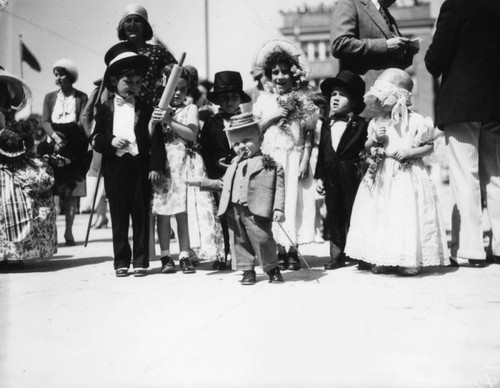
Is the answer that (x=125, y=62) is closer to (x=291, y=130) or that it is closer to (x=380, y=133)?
(x=291, y=130)

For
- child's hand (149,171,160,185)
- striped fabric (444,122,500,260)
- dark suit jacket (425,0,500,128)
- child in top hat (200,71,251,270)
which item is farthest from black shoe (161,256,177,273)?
dark suit jacket (425,0,500,128)

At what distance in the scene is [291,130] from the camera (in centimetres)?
605

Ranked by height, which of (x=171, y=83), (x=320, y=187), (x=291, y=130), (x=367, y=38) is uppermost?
(x=367, y=38)

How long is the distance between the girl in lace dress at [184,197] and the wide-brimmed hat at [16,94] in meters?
1.72

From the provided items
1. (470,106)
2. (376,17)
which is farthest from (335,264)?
(376,17)

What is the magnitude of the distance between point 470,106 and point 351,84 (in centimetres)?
113

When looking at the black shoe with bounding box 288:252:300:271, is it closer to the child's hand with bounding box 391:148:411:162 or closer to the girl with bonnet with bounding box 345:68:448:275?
the girl with bonnet with bounding box 345:68:448:275

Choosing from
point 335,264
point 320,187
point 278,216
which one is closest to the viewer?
point 278,216

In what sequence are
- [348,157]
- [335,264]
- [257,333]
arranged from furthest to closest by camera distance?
[348,157], [335,264], [257,333]

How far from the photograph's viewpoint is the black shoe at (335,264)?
18.9ft

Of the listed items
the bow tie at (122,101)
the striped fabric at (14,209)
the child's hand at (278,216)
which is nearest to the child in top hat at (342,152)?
the child's hand at (278,216)

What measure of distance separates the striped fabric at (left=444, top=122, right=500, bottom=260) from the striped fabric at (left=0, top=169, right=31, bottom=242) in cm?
415

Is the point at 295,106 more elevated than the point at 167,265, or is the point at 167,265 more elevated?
the point at 295,106

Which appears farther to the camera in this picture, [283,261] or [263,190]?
[283,261]
